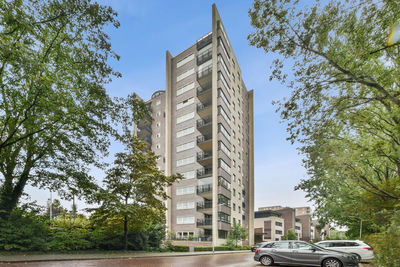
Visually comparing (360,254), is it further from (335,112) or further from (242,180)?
(242,180)

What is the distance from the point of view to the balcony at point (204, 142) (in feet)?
126

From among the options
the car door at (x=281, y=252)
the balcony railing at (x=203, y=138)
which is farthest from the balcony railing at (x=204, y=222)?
the car door at (x=281, y=252)

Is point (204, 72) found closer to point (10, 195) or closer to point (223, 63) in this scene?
point (223, 63)

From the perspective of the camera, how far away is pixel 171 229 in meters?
38.8

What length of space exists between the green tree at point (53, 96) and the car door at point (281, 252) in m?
10.5

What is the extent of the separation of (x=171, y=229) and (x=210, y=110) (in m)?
19.3

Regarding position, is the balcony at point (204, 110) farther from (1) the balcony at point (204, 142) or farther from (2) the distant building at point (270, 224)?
(2) the distant building at point (270, 224)

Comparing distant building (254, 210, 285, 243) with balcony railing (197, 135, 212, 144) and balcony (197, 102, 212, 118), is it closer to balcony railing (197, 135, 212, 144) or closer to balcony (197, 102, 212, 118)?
balcony railing (197, 135, 212, 144)

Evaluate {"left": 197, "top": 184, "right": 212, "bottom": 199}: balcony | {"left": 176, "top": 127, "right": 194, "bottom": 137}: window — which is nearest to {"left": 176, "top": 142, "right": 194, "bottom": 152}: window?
{"left": 176, "top": 127, "right": 194, "bottom": 137}: window

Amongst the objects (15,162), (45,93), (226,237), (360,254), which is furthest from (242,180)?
(45,93)

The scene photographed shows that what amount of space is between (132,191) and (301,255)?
38.1 feet

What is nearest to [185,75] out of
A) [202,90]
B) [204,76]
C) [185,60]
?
[185,60]

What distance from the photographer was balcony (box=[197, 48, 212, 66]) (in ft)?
136

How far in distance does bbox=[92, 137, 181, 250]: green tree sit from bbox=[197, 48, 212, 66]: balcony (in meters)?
26.1
